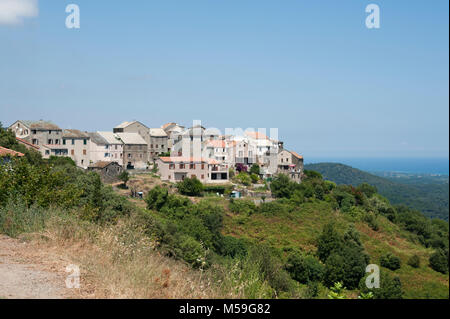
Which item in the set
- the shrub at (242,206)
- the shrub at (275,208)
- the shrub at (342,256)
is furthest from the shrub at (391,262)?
the shrub at (242,206)

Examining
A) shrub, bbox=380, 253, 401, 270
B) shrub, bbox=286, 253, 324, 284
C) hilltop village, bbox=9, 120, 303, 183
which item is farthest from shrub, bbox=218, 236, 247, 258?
hilltop village, bbox=9, 120, 303, 183

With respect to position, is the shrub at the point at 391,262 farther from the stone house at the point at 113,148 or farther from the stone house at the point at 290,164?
the stone house at the point at 113,148

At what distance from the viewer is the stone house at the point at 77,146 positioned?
47.9 metres

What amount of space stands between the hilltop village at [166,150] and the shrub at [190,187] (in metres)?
3.51

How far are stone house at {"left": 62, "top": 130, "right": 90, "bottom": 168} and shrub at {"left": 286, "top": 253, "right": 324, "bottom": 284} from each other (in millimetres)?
28647

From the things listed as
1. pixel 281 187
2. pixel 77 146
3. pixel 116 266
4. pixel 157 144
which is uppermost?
pixel 157 144

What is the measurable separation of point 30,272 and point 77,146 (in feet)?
148

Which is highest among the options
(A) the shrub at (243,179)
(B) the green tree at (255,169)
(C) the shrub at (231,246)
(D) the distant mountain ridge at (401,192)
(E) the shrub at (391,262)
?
(B) the green tree at (255,169)

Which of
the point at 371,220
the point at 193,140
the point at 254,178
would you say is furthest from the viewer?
the point at 193,140

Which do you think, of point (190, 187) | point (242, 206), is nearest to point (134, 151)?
point (190, 187)

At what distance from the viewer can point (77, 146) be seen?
48344mm

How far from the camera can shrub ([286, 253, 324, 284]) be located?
102ft

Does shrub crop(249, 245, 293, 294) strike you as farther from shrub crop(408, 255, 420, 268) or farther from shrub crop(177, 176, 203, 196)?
shrub crop(177, 176, 203, 196)

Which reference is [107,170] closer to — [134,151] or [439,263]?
[134,151]
